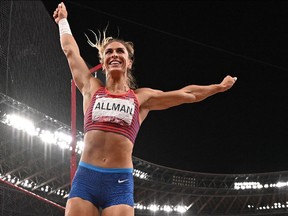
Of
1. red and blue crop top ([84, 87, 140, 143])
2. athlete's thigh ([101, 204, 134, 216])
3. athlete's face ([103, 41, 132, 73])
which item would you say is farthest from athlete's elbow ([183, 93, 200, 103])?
athlete's thigh ([101, 204, 134, 216])

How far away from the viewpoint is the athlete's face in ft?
12.1

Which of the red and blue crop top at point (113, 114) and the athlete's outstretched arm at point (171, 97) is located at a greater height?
the athlete's outstretched arm at point (171, 97)

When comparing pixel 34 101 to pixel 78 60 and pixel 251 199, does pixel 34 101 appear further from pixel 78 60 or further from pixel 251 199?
pixel 251 199

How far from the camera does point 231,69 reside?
63.9 feet

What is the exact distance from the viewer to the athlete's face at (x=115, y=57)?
370 centimetres

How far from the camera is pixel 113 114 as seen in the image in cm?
348

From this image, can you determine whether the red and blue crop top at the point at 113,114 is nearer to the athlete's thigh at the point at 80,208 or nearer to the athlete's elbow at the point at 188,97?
the athlete's elbow at the point at 188,97

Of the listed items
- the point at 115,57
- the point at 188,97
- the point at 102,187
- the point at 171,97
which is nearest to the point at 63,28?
the point at 115,57

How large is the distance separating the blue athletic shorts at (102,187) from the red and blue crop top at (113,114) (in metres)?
0.33

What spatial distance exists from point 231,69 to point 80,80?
16.4 metres

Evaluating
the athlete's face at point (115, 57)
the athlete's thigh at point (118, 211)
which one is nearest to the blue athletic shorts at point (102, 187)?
the athlete's thigh at point (118, 211)

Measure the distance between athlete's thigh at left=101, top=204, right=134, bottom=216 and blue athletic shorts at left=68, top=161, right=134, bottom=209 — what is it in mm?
33

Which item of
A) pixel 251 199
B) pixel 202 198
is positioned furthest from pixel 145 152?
pixel 251 199

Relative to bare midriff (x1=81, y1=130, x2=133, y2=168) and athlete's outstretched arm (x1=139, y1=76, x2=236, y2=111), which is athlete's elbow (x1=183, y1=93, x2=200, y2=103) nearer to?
athlete's outstretched arm (x1=139, y1=76, x2=236, y2=111)
